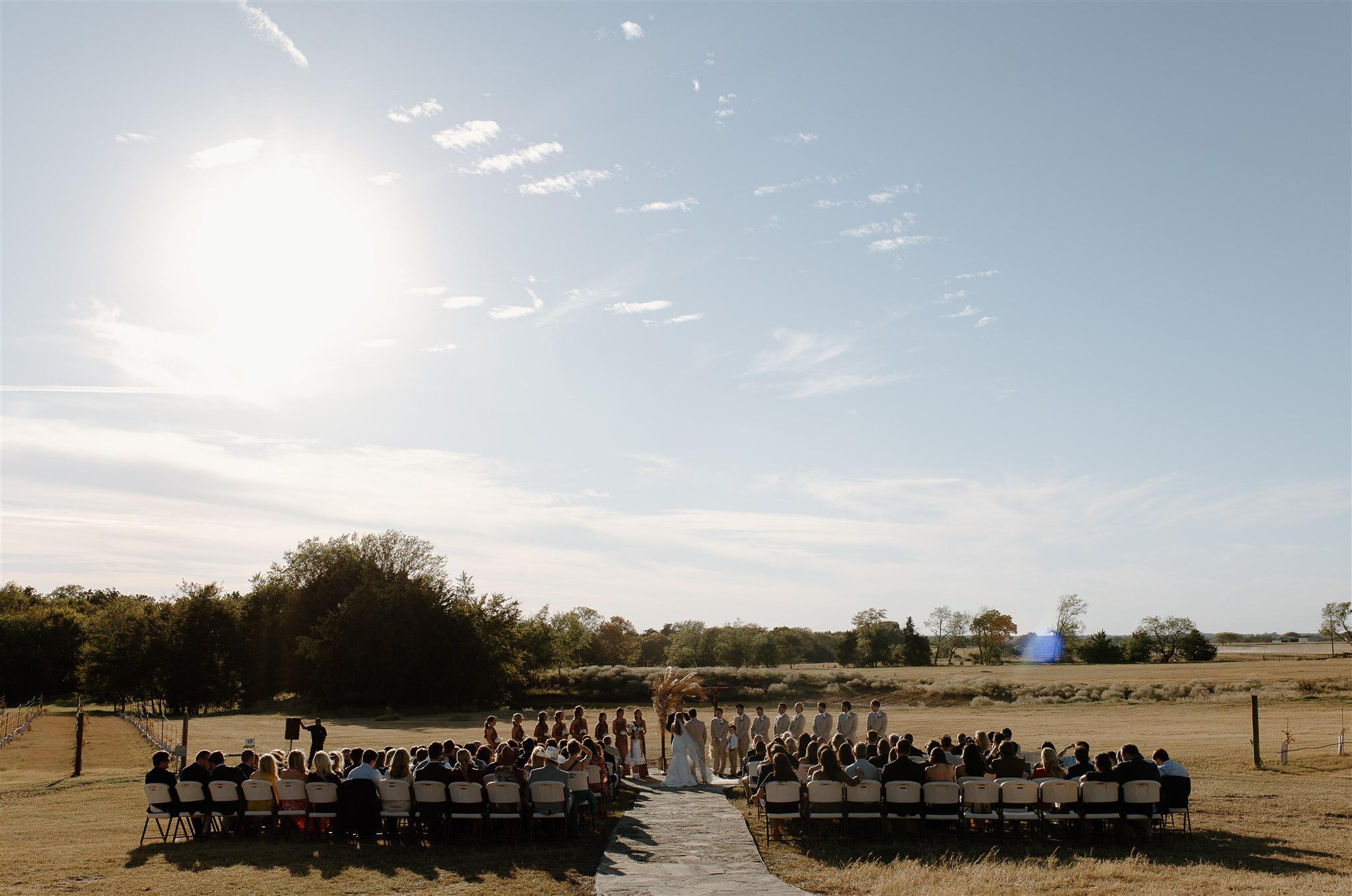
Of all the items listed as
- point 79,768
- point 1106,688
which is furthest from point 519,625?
point 79,768

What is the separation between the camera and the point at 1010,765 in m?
15.1

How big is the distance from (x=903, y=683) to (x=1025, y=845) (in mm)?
55292

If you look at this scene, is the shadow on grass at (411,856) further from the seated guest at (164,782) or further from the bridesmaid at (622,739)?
the bridesmaid at (622,739)

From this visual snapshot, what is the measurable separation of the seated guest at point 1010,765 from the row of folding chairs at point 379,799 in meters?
6.86

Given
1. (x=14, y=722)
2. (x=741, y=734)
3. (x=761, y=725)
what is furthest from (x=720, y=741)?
(x=14, y=722)

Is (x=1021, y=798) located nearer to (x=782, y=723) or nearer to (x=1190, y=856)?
(x=1190, y=856)

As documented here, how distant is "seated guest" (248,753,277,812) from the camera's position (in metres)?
14.4

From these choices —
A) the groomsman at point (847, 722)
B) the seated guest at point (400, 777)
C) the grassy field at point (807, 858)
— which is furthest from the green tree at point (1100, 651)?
the seated guest at point (400, 777)

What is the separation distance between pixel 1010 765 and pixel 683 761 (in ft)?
28.6

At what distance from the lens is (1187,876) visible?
11.6 meters

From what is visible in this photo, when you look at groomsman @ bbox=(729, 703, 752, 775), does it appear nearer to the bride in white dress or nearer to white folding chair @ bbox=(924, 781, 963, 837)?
the bride in white dress

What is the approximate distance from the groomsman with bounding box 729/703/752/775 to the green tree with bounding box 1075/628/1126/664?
91924 mm

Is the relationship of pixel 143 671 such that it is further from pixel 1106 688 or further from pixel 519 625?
pixel 1106 688

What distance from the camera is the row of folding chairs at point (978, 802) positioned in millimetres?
14188
